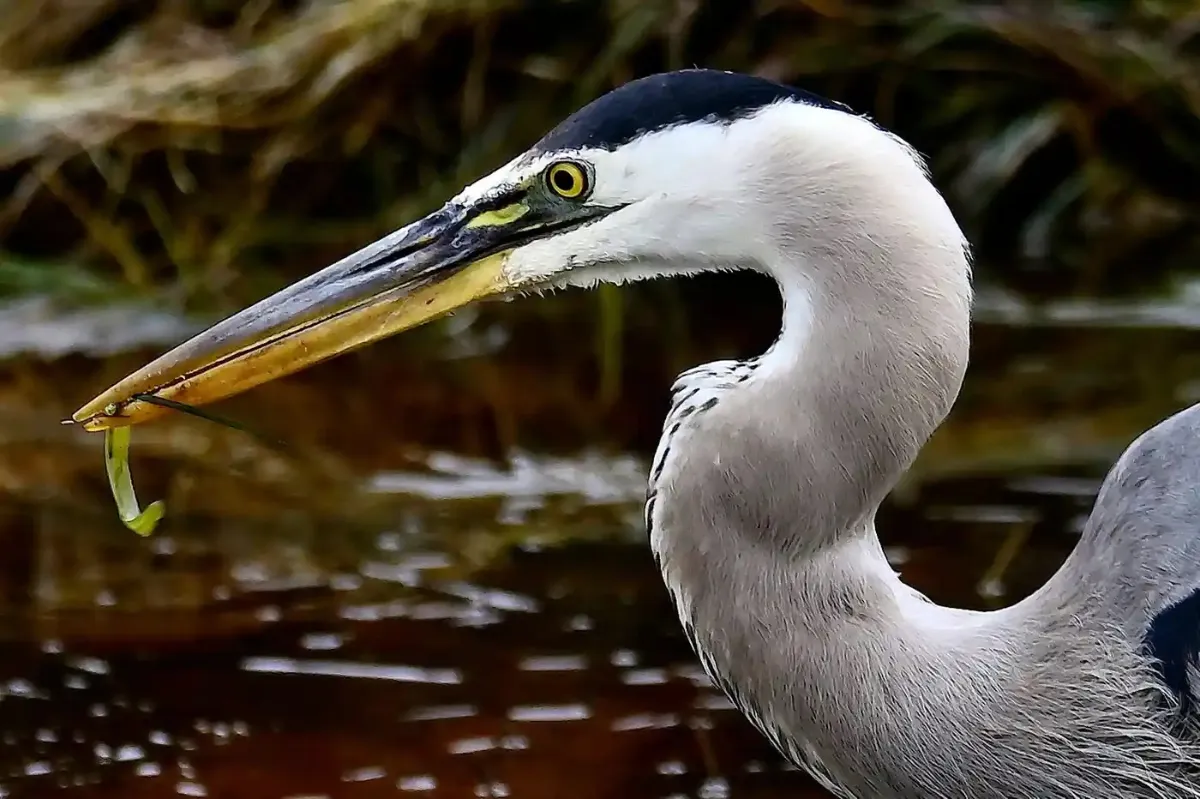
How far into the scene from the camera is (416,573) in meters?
3.94

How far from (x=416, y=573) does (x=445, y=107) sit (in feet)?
9.77

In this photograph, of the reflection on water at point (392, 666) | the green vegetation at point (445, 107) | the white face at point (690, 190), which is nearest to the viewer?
the white face at point (690, 190)

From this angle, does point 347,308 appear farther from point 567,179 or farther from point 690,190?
point 690,190

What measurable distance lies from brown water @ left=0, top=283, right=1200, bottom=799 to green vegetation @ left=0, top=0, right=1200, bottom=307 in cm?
97

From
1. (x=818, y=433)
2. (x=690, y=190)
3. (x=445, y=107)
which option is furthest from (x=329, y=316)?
(x=445, y=107)

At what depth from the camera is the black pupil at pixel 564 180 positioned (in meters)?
2.36

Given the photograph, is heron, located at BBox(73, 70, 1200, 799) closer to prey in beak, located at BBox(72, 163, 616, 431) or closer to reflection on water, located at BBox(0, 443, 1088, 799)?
prey in beak, located at BBox(72, 163, 616, 431)

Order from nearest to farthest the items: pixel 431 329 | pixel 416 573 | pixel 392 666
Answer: pixel 392 666 → pixel 416 573 → pixel 431 329

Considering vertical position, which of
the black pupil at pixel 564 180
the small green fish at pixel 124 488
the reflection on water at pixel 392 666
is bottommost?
the reflection on water at pixel 392 666

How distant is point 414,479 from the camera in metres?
4.52

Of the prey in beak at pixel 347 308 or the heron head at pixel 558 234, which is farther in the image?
the prey in beak at pixel 347 308

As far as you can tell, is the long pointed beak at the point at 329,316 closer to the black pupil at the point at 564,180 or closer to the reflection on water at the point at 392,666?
the black pupil at the point at 564,180

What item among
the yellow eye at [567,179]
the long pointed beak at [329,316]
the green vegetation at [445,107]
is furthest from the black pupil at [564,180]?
the green vegetation at [445,107]

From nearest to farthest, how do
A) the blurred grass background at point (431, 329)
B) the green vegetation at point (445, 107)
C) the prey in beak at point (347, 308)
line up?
the prey in beak at point (347, 308) < the blurred grass background at point (431, 329) < the green vegetation at point (445, 107)
